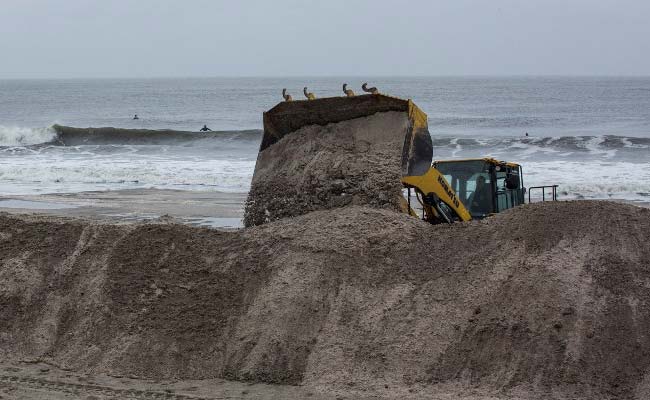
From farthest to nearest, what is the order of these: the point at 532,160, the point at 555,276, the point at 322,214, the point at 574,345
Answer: the point at 532,160 → the point at 322,214 → the point at 555,276 → the point at 574,345

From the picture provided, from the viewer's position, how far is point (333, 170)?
935 centimetres

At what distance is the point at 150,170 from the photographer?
84.5ft

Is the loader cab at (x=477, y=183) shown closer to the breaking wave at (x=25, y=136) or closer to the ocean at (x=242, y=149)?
the ocean at (x=242, y=149)

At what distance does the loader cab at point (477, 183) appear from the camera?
1048 cm

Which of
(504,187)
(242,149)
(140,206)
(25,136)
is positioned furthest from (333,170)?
(25,136)

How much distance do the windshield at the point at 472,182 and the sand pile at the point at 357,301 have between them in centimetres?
265

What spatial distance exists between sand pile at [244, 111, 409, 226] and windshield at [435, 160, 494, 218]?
1.48m

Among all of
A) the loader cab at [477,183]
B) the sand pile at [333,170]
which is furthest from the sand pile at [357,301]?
the loader cab at [477,183]

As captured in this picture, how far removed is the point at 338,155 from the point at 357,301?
2750 millimetres

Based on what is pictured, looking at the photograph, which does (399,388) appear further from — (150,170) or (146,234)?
(150,170)

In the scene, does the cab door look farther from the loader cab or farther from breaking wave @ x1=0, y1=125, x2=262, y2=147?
breaking wave @ x1=0, y1=125, x2=262, y2=147

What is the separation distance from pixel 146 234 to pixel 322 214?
66.9 inches

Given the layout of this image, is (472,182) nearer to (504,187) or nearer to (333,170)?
(504,187)

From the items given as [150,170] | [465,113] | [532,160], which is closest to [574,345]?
[150,170]
